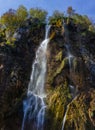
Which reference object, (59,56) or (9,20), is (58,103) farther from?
(9,20)

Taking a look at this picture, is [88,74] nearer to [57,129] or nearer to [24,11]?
[57,129]

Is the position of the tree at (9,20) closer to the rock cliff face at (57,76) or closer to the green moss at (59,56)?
the rock cliff face at (57,76)

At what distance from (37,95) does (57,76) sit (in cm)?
329

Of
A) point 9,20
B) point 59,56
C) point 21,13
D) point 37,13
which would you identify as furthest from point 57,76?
point 37,13

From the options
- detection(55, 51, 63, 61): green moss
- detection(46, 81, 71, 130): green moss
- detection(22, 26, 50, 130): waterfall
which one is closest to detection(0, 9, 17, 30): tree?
detection(22, 26, 50, 130): waterfall

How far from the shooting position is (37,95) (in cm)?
3291

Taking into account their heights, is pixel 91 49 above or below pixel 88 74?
above

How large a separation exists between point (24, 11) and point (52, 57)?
1354 cm

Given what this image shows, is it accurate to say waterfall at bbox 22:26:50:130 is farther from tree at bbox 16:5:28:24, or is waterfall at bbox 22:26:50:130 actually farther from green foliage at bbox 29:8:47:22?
green foliage at bbox 29:8:47:22

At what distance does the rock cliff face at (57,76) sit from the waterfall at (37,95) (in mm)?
515

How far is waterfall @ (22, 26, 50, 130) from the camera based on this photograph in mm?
29484

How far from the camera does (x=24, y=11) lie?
47406 mm

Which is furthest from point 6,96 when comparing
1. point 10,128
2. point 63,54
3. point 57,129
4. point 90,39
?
point 90,39

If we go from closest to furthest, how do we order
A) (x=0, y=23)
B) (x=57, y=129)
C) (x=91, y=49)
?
(x=57, y=129)
(x=91, y=49)
(x=0, y=23)
